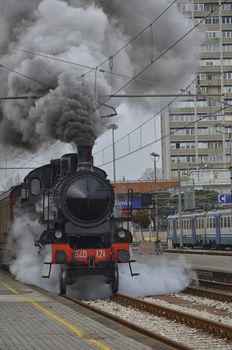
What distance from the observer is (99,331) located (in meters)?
8.05

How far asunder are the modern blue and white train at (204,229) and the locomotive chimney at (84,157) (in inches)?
1035

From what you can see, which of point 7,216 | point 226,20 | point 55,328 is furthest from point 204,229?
point 226,20

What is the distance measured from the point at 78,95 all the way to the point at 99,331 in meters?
8.37

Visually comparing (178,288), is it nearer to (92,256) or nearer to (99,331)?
(92,256)

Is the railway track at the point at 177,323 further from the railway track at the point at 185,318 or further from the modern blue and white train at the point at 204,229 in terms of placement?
the modern blue and white train at the point at 204,229

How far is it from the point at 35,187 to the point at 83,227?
266 centimetres

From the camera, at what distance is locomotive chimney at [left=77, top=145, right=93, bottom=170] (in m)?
13.5

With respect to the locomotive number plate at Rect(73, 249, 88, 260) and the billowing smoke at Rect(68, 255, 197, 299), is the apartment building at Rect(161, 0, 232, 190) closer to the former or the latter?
the billowing smoke at Rect(68, 255, 197, 299)

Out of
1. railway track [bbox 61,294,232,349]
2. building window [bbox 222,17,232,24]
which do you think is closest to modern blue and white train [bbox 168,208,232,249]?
railway track [bbox 61,294,232,349]

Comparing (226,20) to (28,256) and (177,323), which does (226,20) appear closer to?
(28,256)

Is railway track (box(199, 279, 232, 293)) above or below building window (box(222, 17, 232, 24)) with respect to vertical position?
below

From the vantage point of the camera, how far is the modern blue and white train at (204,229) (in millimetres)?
39938

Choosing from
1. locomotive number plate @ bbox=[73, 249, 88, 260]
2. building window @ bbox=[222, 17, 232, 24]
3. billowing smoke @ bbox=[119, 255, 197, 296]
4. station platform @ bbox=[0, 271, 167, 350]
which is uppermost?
building window @ bbox=[222, 17, 232, 24]

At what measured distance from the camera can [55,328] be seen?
26.9ft
